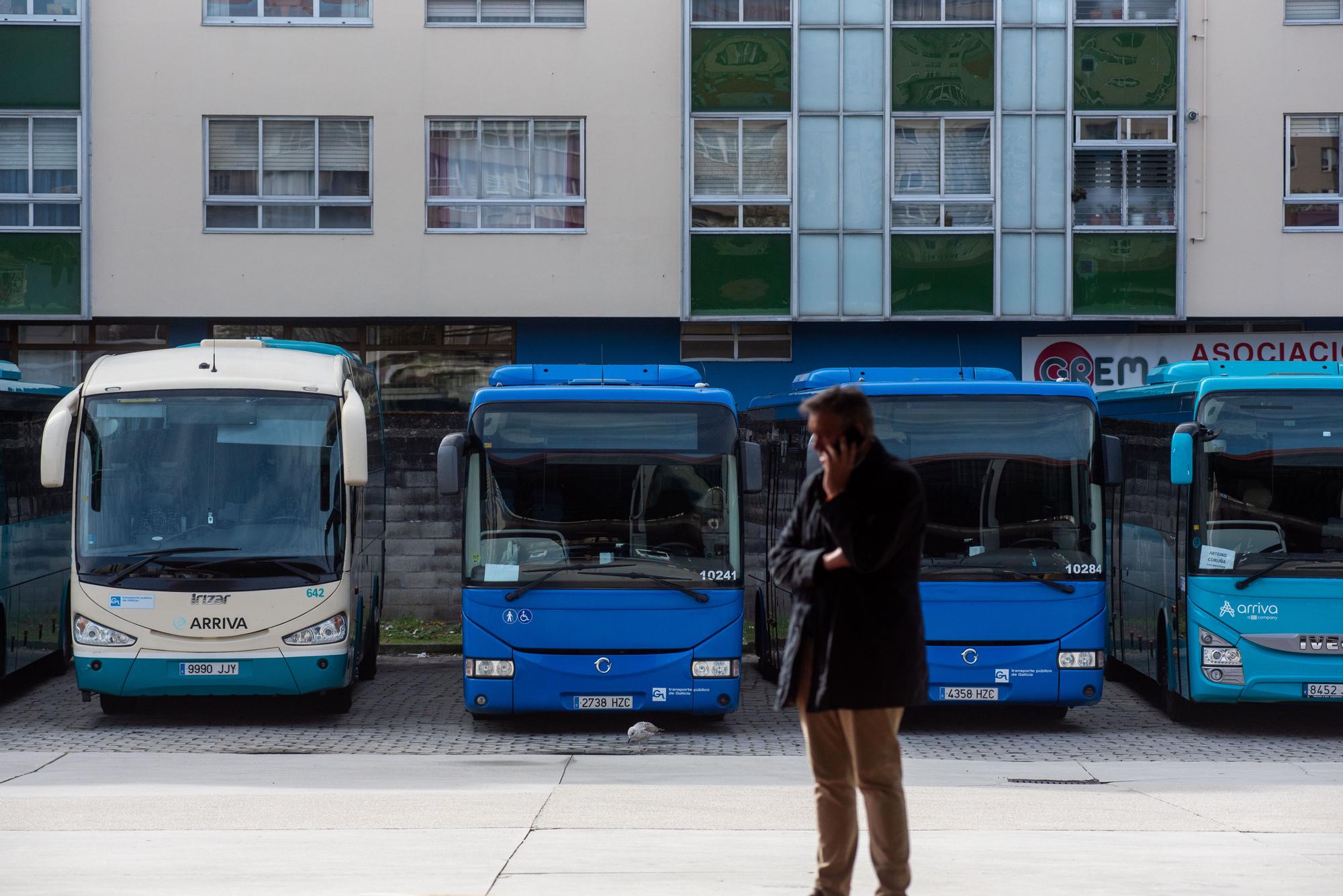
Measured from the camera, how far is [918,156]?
25.0 m

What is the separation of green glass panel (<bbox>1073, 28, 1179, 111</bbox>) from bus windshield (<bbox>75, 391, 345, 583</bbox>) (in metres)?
15.7

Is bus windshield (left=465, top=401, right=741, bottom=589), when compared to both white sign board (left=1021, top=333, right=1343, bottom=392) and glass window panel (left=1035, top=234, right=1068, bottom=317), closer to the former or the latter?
glass window panel (left=1035, top=234, right=1068, bottom=317)

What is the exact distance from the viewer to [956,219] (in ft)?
81.8

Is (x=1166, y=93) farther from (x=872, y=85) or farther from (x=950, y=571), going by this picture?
(x=950, y=571)

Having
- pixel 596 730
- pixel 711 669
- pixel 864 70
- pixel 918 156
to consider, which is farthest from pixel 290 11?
pixel 711 669

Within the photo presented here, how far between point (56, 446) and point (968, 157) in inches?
631

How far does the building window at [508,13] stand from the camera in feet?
82.1

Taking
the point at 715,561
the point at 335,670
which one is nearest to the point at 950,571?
the point at 715,561

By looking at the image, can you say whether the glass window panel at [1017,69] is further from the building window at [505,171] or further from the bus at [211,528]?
the bus at [211,528]

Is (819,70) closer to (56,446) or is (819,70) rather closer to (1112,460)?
(1112,460)

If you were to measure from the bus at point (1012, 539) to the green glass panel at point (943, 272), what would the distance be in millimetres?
12150

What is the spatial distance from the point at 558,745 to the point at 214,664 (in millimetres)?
2781

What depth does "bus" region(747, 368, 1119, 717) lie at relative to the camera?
12.7 m

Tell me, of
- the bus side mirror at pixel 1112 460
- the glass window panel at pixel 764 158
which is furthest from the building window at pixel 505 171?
the bus side mirror at pixel 1112 460
